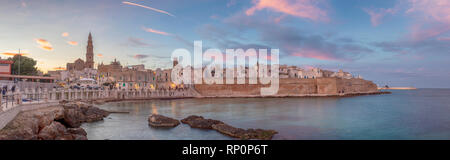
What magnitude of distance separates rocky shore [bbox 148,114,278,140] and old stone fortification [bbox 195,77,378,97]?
140 ft

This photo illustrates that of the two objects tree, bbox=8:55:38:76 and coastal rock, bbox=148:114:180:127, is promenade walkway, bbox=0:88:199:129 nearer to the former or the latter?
coastal rock, bbox=148:114:180:127

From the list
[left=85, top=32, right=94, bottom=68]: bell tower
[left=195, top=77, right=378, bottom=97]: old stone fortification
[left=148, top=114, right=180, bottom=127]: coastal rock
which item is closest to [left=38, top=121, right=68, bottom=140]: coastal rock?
[left=148, top=114, right=180, bottom=127]: coastal rock

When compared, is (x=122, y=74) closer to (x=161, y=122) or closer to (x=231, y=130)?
(x=161, y=122)

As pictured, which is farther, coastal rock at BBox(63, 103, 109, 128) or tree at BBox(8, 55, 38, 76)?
tree at BBox(8, 55, 38, 76)

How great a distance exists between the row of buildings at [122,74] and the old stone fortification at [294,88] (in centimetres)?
1004

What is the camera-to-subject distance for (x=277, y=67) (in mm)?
71062

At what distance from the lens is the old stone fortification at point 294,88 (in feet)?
174

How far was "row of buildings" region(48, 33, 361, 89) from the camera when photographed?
175 ft

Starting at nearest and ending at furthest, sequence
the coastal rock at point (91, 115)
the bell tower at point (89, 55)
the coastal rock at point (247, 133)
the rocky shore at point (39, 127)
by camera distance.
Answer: the rocky shore at point (39, 127) < the coastal rock at point (247, 133) < the coastal rock at point (91, 115) < the bell tower at point (89, 55)

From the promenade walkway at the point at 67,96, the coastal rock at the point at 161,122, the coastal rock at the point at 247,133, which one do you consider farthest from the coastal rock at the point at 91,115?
the coastal rock at the point at 247,133

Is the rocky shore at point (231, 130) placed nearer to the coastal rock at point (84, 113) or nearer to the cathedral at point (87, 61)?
the coastal rock at point (84, 113)

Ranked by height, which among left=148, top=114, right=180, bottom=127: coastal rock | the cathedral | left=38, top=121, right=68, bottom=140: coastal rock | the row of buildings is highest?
the cathedral
